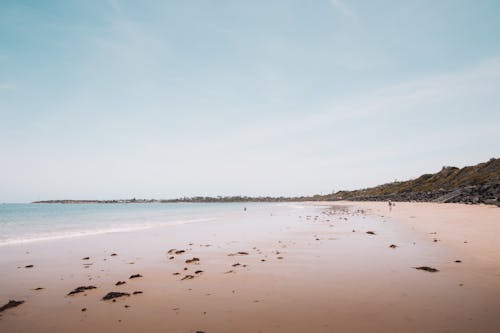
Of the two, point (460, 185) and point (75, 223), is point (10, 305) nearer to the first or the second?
point (75, 223)

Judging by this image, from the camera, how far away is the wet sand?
6277 millimetres

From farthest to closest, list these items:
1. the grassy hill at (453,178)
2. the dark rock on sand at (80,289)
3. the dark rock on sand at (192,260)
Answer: the grassy hill at (453,178) < the dark rock on sand at (192,260) < the dark rock on sand at (80,289)

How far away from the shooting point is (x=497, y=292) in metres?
7.69

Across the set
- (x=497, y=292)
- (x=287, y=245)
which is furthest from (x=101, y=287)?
(x=497, y=292)

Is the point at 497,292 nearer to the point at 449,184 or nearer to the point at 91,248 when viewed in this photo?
the point at 91,248

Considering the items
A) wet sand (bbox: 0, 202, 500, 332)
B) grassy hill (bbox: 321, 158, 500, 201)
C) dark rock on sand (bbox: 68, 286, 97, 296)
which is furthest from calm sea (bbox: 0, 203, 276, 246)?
grassy hill (bbox: 321, 158, 500, 201)

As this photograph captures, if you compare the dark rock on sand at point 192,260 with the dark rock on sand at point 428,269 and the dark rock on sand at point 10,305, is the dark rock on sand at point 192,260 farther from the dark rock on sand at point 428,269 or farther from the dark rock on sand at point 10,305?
the dark rock on sand at point 428,269

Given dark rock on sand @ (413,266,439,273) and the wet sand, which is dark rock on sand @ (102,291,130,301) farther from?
dark rock on sand @ (413,266,439,273)

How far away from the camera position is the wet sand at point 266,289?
6.28m

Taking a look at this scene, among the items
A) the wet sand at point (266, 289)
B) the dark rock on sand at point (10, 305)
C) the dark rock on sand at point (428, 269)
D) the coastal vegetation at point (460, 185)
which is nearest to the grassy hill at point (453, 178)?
the coastal vegetation at point (460, 185)

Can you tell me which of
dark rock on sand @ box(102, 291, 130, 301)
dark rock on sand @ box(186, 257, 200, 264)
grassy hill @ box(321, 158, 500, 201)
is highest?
grassy hill @ box(321, 158, 500, 201)

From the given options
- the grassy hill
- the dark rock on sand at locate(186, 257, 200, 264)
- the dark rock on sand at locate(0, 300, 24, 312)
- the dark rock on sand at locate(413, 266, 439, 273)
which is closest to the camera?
the dark rock on sand at locate(0, 300, 24, 312)

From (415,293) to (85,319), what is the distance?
775 centimetres

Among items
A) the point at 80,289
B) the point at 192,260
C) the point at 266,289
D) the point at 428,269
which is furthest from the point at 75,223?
the point at 428,269
